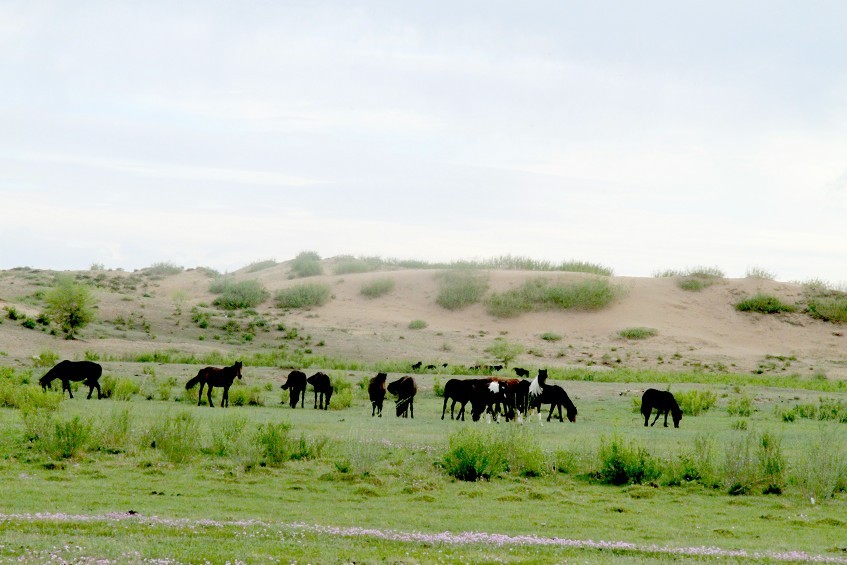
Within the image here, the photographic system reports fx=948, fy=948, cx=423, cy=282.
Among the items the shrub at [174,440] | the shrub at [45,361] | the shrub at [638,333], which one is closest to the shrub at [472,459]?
the shrub at [174,440]

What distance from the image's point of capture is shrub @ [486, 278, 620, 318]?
7219 centimetres

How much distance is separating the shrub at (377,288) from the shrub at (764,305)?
91.4 ft

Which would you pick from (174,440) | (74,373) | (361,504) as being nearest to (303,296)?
(74,373)

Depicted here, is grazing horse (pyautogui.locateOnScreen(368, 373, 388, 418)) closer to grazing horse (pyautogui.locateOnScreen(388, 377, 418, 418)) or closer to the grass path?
grazing horse (pyautogui.locateOnScreen(388, 377, 418, 418))

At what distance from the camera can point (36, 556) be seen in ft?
31.3

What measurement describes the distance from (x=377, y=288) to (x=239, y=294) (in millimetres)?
11490

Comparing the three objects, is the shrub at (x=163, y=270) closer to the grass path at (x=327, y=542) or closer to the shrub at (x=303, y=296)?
the shrub at (x=303, y=296)

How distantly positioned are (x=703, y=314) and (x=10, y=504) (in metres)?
65.9

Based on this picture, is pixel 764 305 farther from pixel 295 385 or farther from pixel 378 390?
pixel 295 385

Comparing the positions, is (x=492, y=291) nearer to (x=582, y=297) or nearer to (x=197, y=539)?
(x=582, y=297)

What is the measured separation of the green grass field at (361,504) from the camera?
10664 mm

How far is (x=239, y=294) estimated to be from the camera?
242 ft

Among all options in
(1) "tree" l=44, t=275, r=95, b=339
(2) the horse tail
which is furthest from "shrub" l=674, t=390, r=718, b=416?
(1) "tree" l=44, t=275, r=95, b=339

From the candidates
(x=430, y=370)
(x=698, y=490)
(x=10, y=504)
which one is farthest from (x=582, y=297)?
(x=10, y=504)
